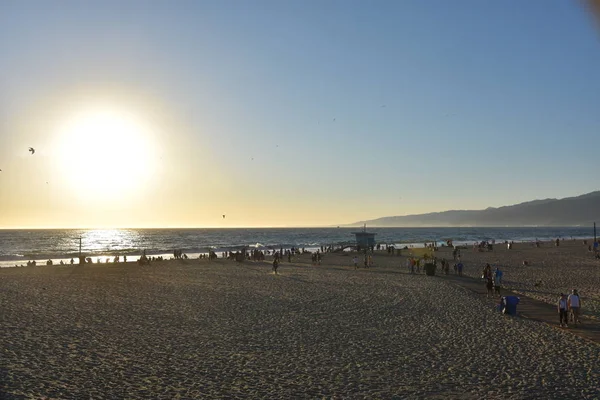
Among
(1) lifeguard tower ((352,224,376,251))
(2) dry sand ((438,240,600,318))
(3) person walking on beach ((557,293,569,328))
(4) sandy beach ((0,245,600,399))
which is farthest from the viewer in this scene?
(1) lifeguard tower ((352,224,376,251))

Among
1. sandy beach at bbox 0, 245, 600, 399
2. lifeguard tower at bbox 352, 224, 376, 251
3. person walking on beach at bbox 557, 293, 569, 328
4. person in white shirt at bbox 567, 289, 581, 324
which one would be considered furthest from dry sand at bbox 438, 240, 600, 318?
lifeguard tower at bbox 352, 224, 376, 251

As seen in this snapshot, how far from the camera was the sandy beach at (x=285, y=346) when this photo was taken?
435 inches

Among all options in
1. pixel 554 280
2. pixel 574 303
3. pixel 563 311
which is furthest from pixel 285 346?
pixel 554 280

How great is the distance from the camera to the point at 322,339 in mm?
15852

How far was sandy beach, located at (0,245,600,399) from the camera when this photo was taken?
435 inches

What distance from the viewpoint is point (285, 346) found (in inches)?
591

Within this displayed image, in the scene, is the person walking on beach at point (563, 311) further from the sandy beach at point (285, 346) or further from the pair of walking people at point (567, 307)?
the sandy beach at point (285, 346)

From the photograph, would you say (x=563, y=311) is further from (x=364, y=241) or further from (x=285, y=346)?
(x=364, y=241)

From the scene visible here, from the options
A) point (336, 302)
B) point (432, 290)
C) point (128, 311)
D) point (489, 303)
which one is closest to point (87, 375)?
point (128, 311)

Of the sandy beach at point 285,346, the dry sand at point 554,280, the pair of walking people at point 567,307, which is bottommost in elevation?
the dry sand at point 554,280

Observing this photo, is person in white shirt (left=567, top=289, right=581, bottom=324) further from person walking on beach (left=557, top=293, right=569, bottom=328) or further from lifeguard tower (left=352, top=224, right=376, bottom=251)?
lifeguard tower (left=352, top=224, right=376, bottom=251)

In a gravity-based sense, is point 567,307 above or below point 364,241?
below

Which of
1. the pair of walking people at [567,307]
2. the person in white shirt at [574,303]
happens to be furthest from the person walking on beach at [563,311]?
the person in white shirt at [574,303]

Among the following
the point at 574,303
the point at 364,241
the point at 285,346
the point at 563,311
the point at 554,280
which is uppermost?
the point at 364,241
